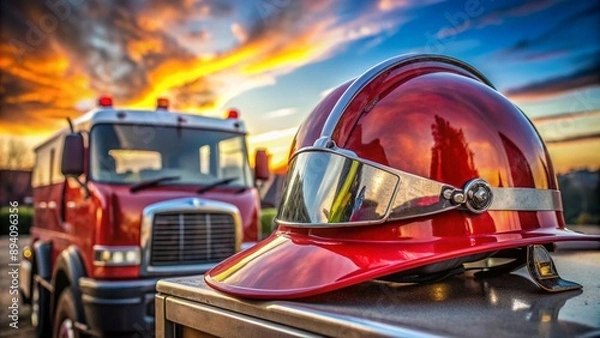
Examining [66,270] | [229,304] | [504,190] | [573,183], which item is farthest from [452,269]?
[573,183]

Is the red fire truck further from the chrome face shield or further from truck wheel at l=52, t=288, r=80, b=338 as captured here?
the chrome face shield

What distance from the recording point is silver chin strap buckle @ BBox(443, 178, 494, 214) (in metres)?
1.32

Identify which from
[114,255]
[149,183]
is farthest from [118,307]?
[149,183]

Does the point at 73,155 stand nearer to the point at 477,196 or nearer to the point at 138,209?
the point at 138,209

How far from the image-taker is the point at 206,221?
14.7ft

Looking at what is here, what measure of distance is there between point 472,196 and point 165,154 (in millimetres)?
3907

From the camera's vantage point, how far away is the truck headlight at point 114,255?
411 centimetres

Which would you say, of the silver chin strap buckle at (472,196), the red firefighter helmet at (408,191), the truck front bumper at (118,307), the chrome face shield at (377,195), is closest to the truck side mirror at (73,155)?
the truck front bumper at (118,307)

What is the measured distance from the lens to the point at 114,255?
412 centimetres

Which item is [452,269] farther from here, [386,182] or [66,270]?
[66,270]

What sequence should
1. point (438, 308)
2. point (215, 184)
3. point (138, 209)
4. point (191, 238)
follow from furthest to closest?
point (215, 184) → point (191, 238) → point (138, 209) → point (438, 308)

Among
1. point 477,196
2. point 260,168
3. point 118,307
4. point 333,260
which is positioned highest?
point 260,168

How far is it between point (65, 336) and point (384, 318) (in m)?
4.20

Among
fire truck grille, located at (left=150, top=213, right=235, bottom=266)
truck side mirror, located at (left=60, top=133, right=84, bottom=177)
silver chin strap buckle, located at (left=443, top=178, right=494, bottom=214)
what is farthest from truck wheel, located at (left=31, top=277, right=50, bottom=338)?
silver chin strap buckle, located at (left=443, top=178, right=494, bottom=214)
